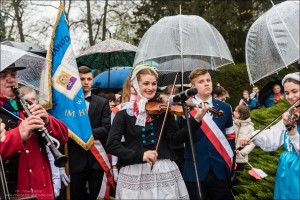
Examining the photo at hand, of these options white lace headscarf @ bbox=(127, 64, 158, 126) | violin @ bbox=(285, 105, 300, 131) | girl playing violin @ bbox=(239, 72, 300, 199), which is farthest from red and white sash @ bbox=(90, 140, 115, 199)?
violin @ bbox=(285, 105, 300, 131)

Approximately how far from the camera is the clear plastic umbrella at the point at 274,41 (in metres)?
3.84

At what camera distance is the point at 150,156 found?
3750 mm

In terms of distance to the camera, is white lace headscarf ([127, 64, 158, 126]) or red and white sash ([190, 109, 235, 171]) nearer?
white lace headscarf ([127, 64, 158, 126])

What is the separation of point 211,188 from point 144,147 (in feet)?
3.69

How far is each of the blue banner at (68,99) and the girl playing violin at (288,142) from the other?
80.8 inches

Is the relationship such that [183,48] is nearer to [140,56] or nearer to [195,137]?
[140,56]

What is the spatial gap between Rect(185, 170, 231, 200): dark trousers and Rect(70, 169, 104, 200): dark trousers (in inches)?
49.7

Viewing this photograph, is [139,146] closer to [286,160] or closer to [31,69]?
[31,69]

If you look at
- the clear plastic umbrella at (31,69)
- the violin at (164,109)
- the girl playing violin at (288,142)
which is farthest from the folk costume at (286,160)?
the clear plastic umbrella at (31,69)

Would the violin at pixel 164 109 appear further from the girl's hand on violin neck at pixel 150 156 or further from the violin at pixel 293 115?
the violin at pixel 293 115

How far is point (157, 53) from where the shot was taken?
16.8ft

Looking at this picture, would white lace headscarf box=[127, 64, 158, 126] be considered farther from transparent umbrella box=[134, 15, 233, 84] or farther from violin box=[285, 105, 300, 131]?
violin box=[285, 105, 300, 131]

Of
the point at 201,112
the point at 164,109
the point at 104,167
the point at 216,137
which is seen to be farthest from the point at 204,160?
the point at 104,167

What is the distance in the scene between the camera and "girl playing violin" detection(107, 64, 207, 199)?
3.97m
